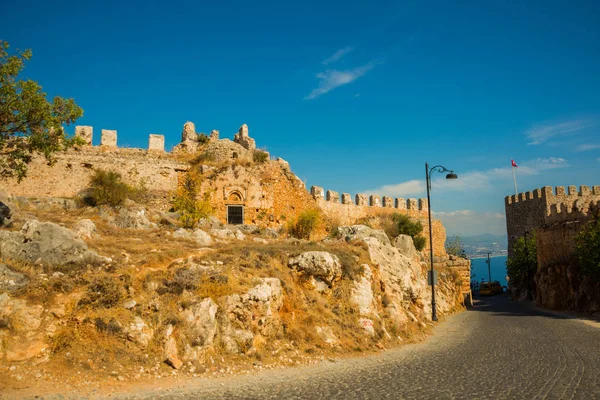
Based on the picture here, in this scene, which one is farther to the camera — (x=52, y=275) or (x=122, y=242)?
(x=122, y=242)

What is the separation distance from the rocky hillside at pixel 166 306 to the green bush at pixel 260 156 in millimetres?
12949

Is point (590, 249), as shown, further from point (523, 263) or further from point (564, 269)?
point (523, 263)

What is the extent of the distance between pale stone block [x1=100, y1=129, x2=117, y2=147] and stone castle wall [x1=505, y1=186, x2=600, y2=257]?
126 ft

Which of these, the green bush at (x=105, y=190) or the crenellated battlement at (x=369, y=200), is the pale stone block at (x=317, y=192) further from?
the green bush at (x=105, y=190)

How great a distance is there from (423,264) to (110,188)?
16.9 m

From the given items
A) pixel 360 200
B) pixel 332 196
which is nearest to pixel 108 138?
pixel 332 196

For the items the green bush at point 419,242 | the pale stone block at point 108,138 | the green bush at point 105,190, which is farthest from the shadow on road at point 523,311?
the pale stone block at point 108,138

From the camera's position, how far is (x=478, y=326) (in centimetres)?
1706

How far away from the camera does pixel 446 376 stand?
8492mm

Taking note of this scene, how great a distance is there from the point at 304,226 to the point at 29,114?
14.7 meters

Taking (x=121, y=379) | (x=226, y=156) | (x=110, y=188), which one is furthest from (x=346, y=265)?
(x=226, y=156)

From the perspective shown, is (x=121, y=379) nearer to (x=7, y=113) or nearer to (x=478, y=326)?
(x=7, y=113)

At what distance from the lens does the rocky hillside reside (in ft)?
25.5

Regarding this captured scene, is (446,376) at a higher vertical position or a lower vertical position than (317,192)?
lower
